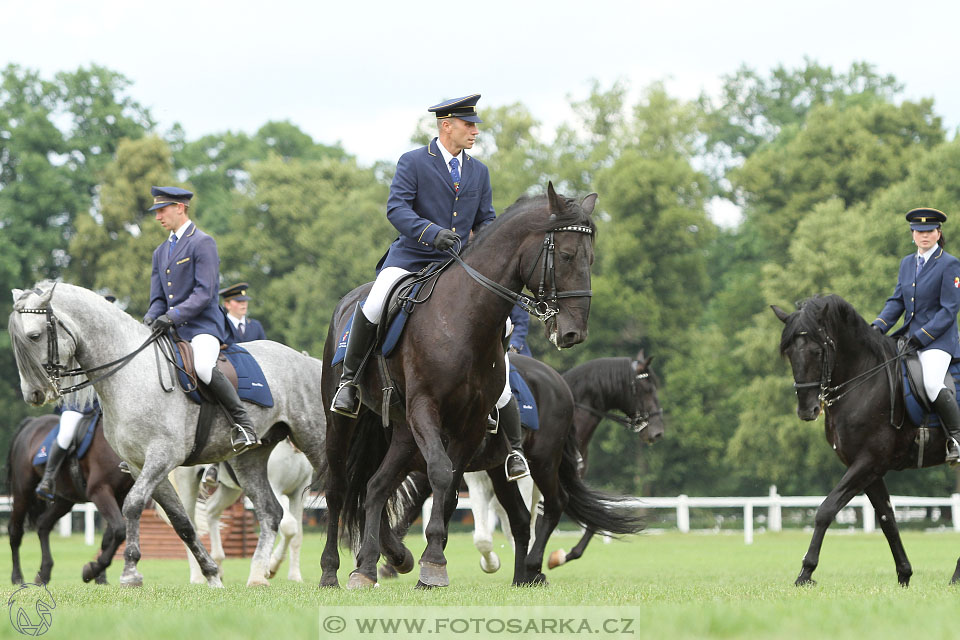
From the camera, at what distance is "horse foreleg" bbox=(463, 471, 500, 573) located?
13539mm

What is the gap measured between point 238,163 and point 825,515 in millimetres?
53073

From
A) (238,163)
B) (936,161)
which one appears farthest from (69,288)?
(238,163)

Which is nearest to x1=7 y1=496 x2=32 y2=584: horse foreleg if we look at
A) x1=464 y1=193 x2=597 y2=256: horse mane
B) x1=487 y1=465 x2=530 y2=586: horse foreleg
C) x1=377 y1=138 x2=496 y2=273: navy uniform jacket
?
x1=487 y1=465 x2=530 y2=586: horse foreleg

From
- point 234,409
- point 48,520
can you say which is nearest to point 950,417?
point 234,409

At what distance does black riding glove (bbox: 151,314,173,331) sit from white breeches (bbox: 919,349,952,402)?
7107 millimetres

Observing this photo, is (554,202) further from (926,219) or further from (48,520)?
(48,520)

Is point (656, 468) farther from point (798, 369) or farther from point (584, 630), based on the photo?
point (584, 630)

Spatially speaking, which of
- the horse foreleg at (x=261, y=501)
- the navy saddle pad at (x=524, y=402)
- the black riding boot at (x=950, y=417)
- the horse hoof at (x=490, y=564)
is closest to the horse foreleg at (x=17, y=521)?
the horse foreleg at (x=261, y=501)

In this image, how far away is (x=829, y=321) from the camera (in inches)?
475

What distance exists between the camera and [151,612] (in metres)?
6.96

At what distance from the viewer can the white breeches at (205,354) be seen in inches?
442

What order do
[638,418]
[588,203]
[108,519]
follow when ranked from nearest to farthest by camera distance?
[588,203] → [108,519] → [638,418]

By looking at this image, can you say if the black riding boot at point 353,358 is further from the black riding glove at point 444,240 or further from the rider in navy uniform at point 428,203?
the black riding glove at point 444,240

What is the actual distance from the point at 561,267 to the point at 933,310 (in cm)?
499
